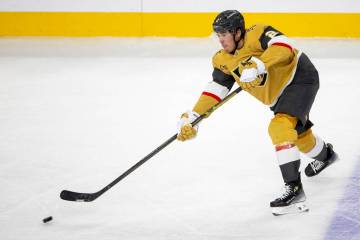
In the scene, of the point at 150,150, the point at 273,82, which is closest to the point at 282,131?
the point at 273,82

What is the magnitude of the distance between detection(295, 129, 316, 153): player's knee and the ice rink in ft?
0.60

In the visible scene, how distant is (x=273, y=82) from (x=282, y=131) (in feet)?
0.84

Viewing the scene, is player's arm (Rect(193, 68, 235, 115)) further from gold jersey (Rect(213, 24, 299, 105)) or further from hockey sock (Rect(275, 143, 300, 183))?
hockey sock (Rect(275, 143, 300, 183))

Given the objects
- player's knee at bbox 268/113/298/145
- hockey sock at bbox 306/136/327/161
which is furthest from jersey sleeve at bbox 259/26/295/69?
hockey sock at bbox 306/136/327/161

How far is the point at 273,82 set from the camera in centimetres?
299

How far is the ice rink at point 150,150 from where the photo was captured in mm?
2850

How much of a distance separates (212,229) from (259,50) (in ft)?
2.64

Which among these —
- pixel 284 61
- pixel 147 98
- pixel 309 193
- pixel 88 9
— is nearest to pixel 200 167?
pixel 309 193

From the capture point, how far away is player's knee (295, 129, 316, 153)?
3236 millimetres

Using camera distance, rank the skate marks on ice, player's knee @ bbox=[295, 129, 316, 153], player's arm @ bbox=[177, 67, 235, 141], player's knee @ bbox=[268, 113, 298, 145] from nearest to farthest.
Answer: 1. the skate marks on ice
2. player's knee @ bbox=[268, 113, 298, 145]
3. player's arm @ bbox=[177, 67, 235, 141]
4. player's knee @ bbox=[295, 129, 316, 153]

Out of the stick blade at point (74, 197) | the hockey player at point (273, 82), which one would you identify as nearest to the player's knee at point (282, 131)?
the hockey player at point (273, 82)

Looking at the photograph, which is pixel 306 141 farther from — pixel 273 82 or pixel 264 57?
pixel 264 57

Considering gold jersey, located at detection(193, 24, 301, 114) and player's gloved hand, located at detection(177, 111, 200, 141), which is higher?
gold jersey, located at detection(193, 24, 301, 114)

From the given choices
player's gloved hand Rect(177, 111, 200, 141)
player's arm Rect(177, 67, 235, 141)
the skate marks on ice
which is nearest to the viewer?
the skate marks on ice
